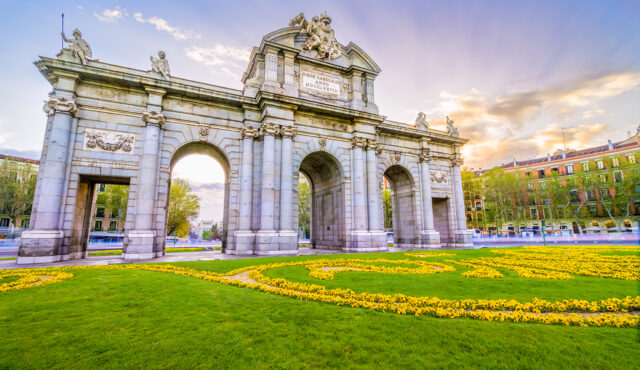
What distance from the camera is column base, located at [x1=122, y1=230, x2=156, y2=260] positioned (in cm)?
1609

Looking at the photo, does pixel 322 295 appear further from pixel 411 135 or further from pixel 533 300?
pixel 411 135

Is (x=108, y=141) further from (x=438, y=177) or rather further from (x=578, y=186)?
(x=578, y=186)

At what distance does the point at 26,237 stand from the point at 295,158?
15171 mm

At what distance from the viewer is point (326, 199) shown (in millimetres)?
25484

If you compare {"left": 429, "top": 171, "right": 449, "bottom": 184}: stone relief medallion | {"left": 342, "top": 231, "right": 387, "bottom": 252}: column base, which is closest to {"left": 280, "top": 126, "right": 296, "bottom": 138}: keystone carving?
{"left": 342, "top": 231, "right": 387, "bottom": 252}: column base

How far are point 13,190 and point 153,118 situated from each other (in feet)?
130

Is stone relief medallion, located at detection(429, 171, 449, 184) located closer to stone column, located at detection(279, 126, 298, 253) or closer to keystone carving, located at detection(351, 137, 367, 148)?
keystone carving, located at detection(351, 137, 367, 148)

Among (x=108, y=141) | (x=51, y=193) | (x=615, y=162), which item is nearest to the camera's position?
(x=51, y=193)

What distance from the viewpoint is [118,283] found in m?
8.67

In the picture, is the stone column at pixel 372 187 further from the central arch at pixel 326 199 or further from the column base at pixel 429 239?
the column base at pixel 429 239

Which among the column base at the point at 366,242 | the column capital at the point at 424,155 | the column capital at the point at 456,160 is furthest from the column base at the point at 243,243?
the column capital at the point at 456,160

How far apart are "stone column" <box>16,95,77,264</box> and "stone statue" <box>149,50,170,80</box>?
15.9 feet

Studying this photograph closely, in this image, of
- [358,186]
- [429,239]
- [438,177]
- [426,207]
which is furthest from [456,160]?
[358,186]

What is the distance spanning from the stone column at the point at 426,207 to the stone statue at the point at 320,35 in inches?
482
